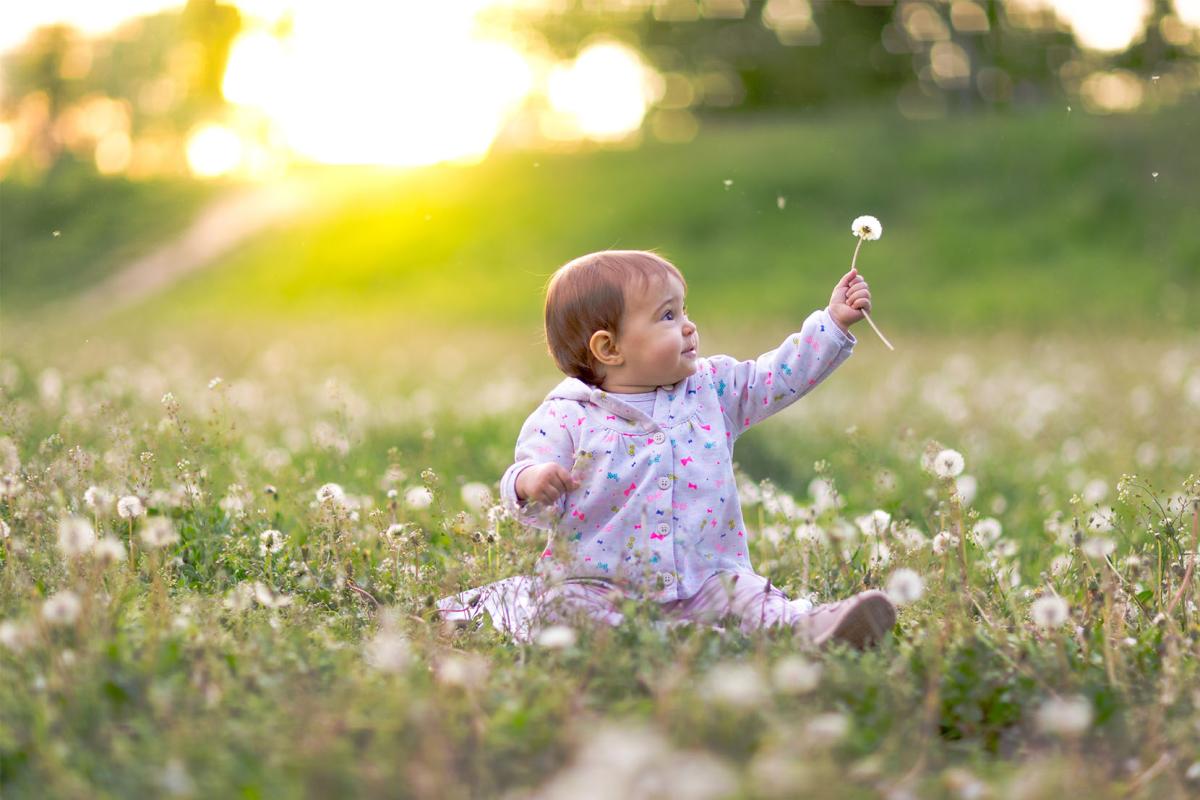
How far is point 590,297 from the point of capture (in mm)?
4016

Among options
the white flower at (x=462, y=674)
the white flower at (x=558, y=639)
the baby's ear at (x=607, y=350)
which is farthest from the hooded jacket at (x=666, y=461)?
the white flower at (x=462, y=674)

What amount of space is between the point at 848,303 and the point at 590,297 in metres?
0.77

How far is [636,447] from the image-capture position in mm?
3951

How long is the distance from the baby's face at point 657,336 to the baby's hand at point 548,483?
49cm

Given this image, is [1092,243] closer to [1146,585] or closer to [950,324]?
[950,324]

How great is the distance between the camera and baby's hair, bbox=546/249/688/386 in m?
4.00

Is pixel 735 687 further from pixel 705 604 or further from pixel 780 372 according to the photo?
pixel 780 372

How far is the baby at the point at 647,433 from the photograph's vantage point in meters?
3.80

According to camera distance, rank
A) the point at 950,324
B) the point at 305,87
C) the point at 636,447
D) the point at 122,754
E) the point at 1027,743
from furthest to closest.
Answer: the point at 950,324 < the point at 305,87 < the point at 636,447 < the point at 1027,743 < the point at 122,754

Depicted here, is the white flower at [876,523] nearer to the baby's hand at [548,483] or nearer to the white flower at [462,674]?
the baby's hand at [548,483]

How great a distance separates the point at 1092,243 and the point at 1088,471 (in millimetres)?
17430

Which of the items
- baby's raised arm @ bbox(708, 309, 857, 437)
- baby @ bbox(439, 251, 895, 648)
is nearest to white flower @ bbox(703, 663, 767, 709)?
baby @ bbox(439, 251, 895, 648)

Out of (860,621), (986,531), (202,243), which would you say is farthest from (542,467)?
(202,243)

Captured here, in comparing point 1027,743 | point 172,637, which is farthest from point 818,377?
point 172,637
